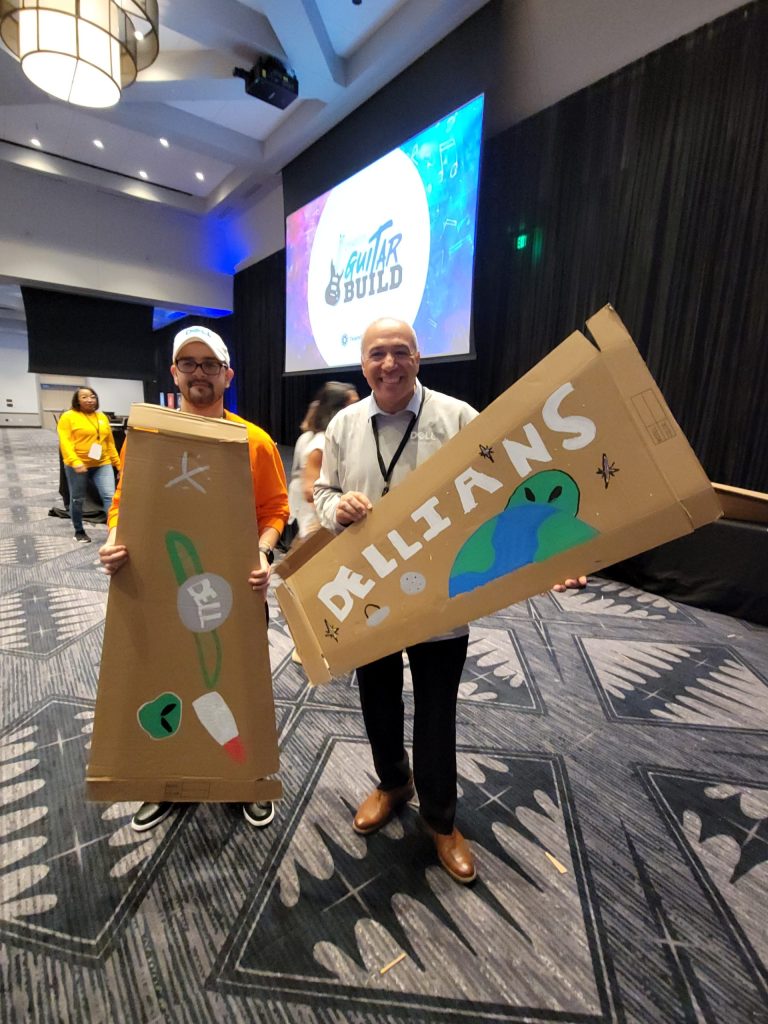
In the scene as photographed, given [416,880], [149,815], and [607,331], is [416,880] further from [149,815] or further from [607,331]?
[607,331]

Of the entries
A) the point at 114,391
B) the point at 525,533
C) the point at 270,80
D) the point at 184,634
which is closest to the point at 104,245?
the point at 270,80

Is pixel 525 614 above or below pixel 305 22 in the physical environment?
below

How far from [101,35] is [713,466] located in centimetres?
370

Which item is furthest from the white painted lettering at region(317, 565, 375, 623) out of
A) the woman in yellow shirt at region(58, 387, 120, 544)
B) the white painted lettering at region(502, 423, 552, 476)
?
the woman in yellow shirt at region(58, 387, 120, 544)

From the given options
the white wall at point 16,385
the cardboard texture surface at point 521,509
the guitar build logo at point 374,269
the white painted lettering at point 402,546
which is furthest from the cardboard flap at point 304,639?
the white wall at point 16,385

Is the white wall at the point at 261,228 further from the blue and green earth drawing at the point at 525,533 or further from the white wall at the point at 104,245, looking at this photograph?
the blue and green earth drawing at the point at 525,533

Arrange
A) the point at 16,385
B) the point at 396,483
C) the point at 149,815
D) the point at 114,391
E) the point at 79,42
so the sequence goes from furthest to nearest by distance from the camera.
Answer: the point at 16,385, the point at 114,391, the point at 79,42, the point at 149,815, the point at 396,483

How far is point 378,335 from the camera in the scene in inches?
36.9

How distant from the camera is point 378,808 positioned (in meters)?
1.20

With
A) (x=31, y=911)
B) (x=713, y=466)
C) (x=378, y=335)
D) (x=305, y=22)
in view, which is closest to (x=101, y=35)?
(x=305, y=22)

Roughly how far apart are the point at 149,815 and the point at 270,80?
5.07 meters

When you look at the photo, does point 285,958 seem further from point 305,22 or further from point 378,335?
point 305,22

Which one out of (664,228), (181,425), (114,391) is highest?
(114,391)

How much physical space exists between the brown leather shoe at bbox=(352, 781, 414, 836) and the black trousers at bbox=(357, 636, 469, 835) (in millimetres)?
66
